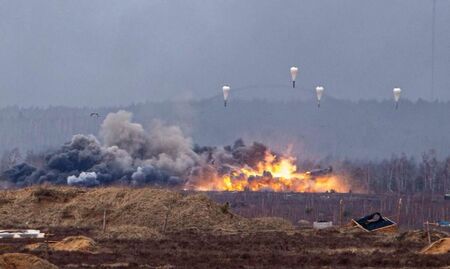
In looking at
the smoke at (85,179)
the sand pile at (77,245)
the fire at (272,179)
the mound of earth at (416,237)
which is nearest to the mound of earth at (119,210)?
the mound of earth at (416,237)

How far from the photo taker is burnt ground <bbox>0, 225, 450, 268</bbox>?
35.2 meters

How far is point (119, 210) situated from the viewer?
70.2 m

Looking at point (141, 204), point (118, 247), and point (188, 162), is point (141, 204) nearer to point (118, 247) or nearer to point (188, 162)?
point (118, 247)

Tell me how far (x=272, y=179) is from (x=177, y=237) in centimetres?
8390

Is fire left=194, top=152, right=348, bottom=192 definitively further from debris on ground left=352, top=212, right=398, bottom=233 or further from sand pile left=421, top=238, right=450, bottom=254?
sand pile left=421, top=238, right=450, bottom=254

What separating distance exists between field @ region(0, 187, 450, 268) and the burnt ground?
4 cm

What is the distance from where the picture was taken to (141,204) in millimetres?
70312

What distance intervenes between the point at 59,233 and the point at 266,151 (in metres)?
86.1

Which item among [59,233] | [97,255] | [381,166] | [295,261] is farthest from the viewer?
[381,166]

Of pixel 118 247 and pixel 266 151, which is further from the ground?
pixel 266 151

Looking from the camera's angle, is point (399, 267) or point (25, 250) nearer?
point (399, 267)

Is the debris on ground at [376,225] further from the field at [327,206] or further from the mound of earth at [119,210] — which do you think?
the field at [327,206]

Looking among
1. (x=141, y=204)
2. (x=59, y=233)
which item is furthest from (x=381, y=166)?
(x=59, y=233)

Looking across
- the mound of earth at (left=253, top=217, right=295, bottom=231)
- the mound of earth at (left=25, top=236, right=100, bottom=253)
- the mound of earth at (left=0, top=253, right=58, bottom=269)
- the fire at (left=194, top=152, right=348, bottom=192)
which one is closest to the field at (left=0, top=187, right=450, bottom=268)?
the mound of earth at (left=253, top=217, right=295, bottom=231)
